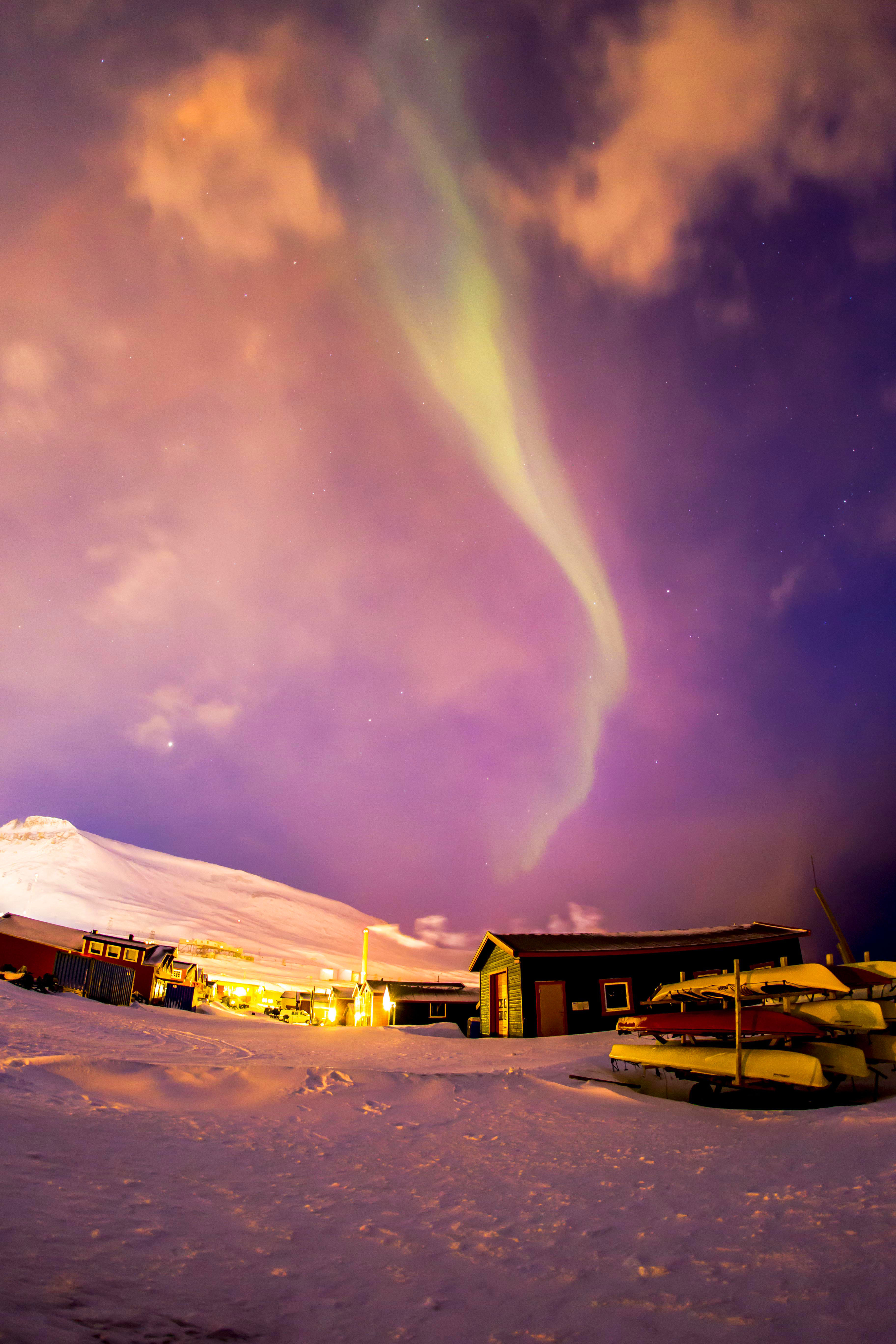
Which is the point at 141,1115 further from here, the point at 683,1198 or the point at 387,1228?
the point at 683,1198

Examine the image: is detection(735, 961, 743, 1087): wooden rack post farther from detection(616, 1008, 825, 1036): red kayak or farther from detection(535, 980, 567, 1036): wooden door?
detection(535, 980, 567, 1036): wooden door

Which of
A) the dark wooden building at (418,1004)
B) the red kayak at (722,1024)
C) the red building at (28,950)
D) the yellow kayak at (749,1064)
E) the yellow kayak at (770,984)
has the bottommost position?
the dark wooden building at (418,1004)

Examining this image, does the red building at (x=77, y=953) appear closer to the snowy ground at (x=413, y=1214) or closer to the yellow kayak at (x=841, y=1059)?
the snowy ground at (x=413, y=1214)

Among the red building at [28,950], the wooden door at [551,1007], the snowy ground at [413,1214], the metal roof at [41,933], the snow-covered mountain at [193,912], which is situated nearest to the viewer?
the snowy ground at [413,1214]

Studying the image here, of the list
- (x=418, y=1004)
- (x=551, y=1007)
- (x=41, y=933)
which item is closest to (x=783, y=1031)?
(x=551, y=1007)

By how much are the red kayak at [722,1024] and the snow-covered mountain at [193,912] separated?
248 feet

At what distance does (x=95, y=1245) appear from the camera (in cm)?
411

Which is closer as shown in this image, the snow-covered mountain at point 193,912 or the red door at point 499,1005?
the red door at point 499,1005

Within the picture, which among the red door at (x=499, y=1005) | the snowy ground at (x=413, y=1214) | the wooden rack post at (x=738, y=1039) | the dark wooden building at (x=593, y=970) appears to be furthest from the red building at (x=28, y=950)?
the wooden rack post at (x=738, y=1039)

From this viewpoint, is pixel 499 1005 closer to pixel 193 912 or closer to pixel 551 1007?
pixel 551 1007

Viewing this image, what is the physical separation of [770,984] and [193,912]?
152747 mm

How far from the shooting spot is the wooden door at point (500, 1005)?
2809cm

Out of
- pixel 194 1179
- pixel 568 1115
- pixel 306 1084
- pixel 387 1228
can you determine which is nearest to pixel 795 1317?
pixel 387 1228

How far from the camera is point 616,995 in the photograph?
27219 mm
